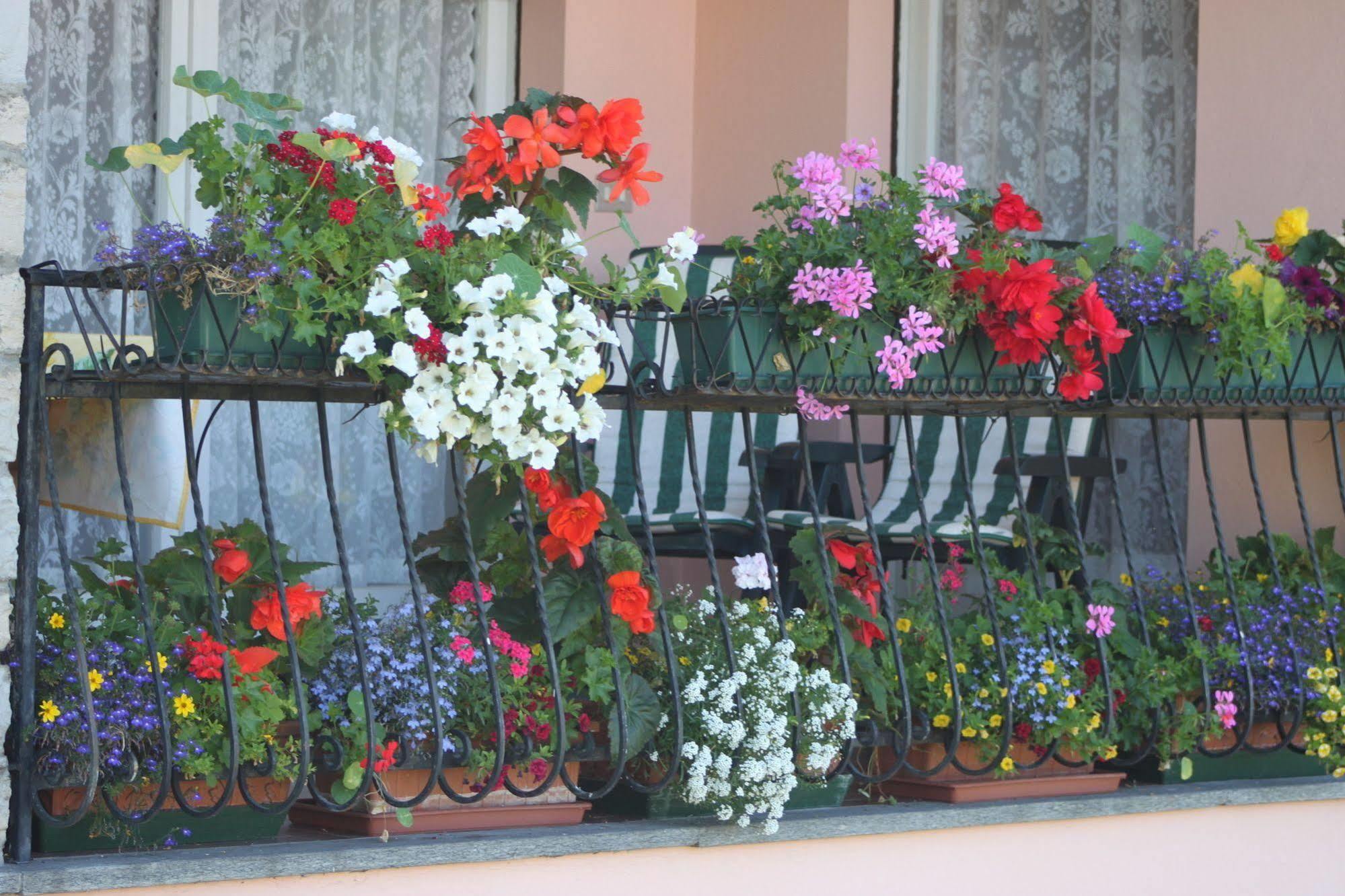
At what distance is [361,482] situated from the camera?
4.18 meters

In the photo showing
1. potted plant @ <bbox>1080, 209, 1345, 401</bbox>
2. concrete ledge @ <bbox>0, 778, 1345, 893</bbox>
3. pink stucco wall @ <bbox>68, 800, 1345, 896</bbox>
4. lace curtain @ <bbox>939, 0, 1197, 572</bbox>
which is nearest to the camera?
concrete ledge @ <bbox>0, 778, 1345, 893</bbox>

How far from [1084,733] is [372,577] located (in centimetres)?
198

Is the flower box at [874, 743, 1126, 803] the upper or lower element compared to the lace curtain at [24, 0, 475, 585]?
lower

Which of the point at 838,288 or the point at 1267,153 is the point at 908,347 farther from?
the point at 1267,153

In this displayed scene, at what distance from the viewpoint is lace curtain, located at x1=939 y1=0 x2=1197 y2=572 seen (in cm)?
431

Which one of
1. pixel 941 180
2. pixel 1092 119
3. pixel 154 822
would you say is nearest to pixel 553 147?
pixel 941 180

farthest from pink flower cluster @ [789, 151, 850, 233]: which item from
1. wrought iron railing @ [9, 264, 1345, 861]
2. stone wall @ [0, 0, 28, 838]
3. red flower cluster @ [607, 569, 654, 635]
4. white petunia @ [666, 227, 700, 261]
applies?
stone wall @ [0, 0, 28, 838]

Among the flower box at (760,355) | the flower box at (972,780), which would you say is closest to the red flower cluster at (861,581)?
the flower box at (972,780)

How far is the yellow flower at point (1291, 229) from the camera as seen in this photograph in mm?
3111

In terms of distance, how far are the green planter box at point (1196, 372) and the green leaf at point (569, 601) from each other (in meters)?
0.99

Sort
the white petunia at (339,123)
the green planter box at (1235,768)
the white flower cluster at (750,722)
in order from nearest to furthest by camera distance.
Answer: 1. the white petunia at (339,123)
2. the white flower cluster at (750,722)
3. the green planter box at (1235,768)

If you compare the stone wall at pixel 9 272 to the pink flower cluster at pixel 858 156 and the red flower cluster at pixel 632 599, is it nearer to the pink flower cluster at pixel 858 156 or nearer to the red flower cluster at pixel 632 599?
the red flower cluster at pixel 632 599

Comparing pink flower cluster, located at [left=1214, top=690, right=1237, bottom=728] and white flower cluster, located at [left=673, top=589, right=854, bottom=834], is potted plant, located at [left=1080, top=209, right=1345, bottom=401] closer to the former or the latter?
pink flower cluster, located at [left=1214, top=690, right=1237, bottom=728]

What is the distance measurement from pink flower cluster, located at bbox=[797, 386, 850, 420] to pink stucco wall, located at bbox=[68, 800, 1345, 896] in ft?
2.14
